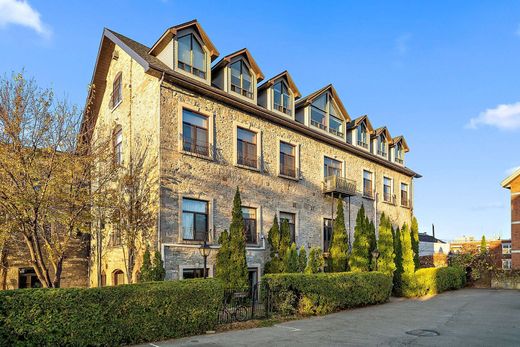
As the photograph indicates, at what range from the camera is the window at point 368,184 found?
27422mm

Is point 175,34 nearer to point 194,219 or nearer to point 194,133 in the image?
point 194,133

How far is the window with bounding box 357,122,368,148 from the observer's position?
28.0 meters

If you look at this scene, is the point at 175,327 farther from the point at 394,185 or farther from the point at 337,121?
the point at 394,185

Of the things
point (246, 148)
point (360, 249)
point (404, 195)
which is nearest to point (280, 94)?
point (246, 148)

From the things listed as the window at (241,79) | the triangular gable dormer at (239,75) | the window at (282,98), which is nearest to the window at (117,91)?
the triangular gable dormer at (239,75)

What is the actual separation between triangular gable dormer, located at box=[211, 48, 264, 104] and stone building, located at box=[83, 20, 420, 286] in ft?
0.16

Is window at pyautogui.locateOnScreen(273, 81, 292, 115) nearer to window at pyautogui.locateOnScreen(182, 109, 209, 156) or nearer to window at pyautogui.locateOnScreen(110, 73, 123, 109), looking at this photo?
window at pyautogui.locateOnScreen(182, 109, 209, 156)

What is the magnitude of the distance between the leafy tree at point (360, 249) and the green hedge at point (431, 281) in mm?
3038

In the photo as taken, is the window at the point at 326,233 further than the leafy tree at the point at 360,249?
Yes

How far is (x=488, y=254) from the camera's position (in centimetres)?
2953

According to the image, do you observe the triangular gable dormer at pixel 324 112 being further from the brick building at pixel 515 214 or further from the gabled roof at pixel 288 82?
the brick building at pixel 515 214

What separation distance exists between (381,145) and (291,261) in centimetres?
1549

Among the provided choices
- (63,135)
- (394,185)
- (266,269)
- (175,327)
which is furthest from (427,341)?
(394,185)

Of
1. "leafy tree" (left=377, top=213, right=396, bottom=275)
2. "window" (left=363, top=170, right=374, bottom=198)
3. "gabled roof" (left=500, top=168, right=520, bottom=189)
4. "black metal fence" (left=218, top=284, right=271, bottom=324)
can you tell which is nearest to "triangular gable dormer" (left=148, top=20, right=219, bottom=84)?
"black metal fence" (left=218, top=284, right=271, bottom=324)
